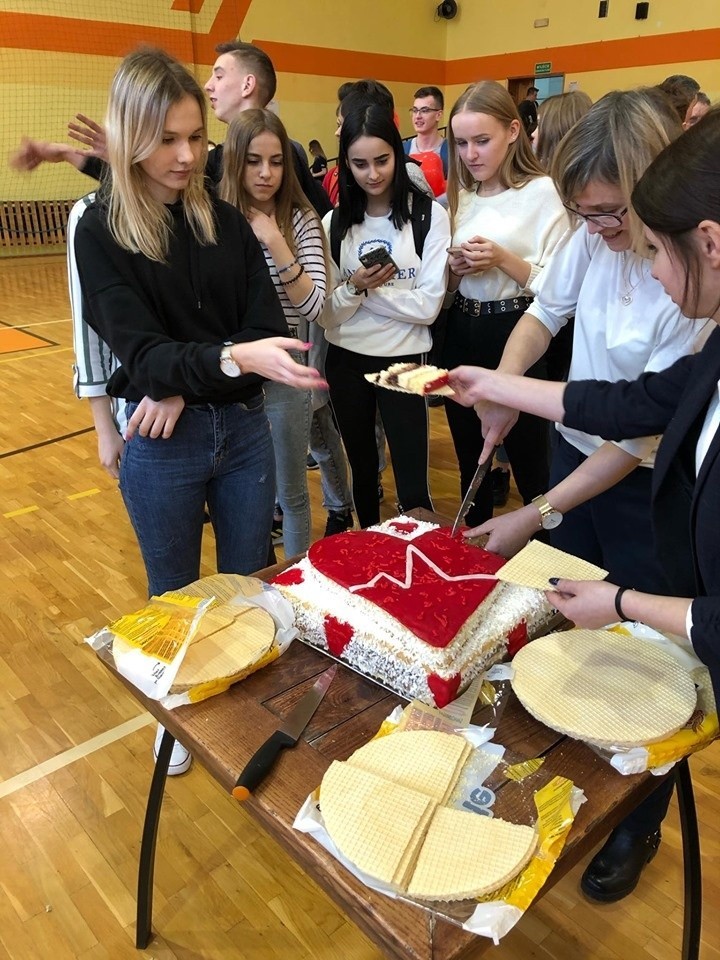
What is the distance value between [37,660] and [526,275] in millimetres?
1941

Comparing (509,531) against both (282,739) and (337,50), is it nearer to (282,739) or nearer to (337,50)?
(282,739)

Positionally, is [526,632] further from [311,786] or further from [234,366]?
[234,366]

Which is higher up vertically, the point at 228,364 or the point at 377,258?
the point at 377,258

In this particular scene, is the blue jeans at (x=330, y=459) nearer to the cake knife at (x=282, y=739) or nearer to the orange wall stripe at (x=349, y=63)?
the cake knife at (x=282, y=739)

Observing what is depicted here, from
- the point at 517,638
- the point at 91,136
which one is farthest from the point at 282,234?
the point at 517,638

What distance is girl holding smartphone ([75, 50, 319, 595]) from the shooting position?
4.34 feet

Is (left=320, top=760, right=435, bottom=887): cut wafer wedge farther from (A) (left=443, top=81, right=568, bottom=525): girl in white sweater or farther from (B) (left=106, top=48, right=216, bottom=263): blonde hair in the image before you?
(A) (left=443, top=81, right=568, bottom=525): girl in white sweater

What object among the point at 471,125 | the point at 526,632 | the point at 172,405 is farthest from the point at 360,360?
the point at 526,632

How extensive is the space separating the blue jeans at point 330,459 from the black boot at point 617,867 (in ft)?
5.35

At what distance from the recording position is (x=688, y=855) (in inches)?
48.3

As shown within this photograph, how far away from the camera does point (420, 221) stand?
7.20 feet

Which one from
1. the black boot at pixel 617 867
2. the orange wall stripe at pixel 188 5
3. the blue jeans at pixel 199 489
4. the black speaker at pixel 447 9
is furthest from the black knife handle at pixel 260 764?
the black speaker at pixel 447 9

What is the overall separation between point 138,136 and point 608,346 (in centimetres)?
97

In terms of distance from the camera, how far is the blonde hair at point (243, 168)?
1971mm
